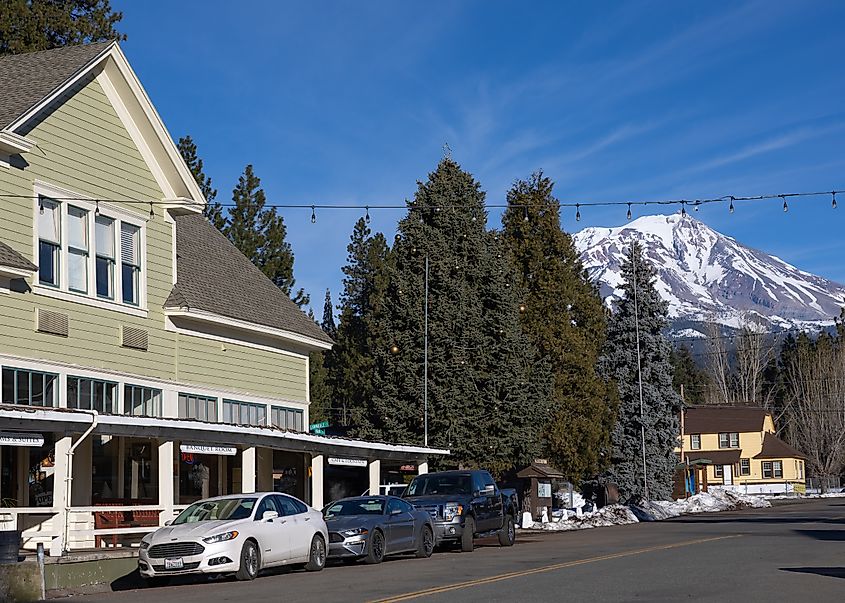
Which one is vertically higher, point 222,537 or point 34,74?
point 34,74

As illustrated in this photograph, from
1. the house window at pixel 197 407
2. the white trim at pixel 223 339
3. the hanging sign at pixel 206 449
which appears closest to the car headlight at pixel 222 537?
the hanging sign at pixel 206 449

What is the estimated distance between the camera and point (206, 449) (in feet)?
80.1

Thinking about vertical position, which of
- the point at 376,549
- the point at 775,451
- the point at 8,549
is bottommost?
the point at 775,451

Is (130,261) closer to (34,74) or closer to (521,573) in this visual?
(34,74)

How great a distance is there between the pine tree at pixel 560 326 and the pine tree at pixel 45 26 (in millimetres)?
18170

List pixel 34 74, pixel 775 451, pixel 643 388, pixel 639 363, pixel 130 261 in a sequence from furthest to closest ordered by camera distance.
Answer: pixel 775 451 < pixel 643 388 < pixel 639 363 < pixel 130 261 < pixel 34 74

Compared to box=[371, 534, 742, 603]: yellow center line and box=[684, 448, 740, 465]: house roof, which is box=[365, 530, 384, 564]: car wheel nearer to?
box=[371, 534, 742, 603]: yellow center line

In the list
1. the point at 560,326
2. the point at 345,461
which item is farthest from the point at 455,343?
the point at 345,461

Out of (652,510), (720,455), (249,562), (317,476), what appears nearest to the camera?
(249,562)

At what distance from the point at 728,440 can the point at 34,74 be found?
85.1m

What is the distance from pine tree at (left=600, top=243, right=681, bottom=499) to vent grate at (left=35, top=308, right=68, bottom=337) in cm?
4051

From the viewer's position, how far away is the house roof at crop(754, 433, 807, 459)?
100m

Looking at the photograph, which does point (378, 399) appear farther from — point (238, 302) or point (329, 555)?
point (329, 555)

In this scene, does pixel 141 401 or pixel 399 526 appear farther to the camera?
pixel 141 401
